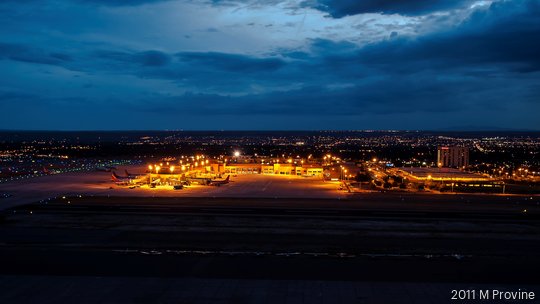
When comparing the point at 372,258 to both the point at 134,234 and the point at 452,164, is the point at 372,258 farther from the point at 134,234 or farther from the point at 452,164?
the point at 452,164

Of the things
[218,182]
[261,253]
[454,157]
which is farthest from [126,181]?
[454,157]

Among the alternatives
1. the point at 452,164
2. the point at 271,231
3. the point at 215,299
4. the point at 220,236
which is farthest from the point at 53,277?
the point at 452,164

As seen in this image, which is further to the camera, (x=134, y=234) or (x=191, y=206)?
(x=191, y=206)

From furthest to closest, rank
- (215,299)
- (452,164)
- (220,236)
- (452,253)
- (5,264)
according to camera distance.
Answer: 1. (452,164)
2. (220,236)
3. (452,253)
4. (5,264)
5. (215,299)

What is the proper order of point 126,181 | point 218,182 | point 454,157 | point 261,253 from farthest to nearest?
point 454,157, point 218,182, point 126,181, point 261,253

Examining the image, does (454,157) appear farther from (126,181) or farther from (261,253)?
(261,253)

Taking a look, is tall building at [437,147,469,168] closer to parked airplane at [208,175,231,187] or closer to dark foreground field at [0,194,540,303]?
parked airplane at [208,175,231,187]

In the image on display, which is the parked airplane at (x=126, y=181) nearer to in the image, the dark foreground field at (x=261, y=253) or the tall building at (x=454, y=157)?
the dark foreground field at (x=261, y=253)
